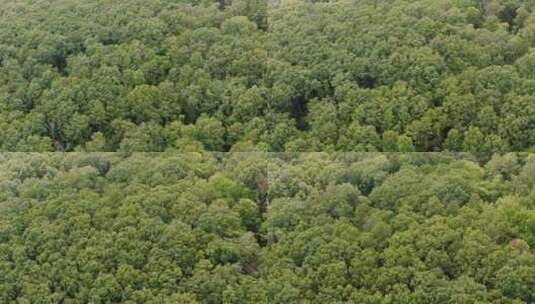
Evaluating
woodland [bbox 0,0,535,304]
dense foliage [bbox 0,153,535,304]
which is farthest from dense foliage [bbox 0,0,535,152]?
dense foliage [bbox 0,153,535,304]

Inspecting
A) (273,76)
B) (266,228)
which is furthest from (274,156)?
(273,76)

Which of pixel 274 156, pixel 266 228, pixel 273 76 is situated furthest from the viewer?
pixel 273 76

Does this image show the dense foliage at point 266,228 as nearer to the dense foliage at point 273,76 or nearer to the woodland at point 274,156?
the woodland at point 274,156

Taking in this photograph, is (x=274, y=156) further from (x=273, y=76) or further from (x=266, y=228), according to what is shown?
(x=273, y=76)

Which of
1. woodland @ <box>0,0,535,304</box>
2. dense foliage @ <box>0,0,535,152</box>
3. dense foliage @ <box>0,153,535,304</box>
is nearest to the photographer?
dense foliage @ <box>0,153,535,304</box>

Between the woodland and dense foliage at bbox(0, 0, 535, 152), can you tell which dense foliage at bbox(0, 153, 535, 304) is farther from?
dense foliage at bbox(0, 0, 535, 152)

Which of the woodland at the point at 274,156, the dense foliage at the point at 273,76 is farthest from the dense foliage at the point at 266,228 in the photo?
the dense foliage at the point at 273,76
